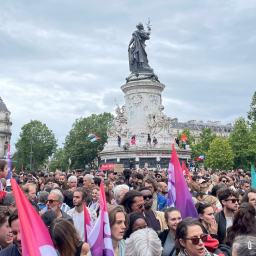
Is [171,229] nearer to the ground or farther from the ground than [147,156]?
nearer to the ground

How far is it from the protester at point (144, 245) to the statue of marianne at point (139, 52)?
38.1 meters

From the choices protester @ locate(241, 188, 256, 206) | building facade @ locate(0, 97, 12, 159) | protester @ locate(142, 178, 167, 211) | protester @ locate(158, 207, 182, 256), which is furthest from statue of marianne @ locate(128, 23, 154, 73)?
building facade @ locate(0, 97, 12, 159)

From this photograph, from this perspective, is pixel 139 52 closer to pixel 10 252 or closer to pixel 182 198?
pixel 182 198

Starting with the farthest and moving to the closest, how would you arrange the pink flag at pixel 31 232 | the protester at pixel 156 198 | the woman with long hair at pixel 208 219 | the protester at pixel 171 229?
1. the protester at pixel 156 198
2. the woman with long hair at pixel 208 219
3. the protester at pixel 171 229
4. the pink flag at pixel 31 232

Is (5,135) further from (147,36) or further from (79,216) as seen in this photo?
(79,216)

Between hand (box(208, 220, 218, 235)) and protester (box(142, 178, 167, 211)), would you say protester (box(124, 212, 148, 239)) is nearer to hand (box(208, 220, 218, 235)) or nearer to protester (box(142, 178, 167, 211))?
hand (box(208, 220, 218, 235))

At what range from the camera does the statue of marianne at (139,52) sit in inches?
1619

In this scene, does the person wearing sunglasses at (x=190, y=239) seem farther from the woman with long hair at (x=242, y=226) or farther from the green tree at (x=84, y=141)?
the green tree at (x=84, y=141)

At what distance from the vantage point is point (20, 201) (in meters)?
3.62

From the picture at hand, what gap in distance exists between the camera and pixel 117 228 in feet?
15.0

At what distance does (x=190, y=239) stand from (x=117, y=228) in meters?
1.13

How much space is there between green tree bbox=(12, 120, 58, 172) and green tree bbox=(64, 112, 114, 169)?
5.50 meters

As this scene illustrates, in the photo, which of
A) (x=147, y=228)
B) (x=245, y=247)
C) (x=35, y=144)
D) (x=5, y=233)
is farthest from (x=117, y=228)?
(x=35, y=144)

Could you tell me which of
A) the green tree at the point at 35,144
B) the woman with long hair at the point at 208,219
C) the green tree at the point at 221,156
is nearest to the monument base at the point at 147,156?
the green tree at the point at 221,156
